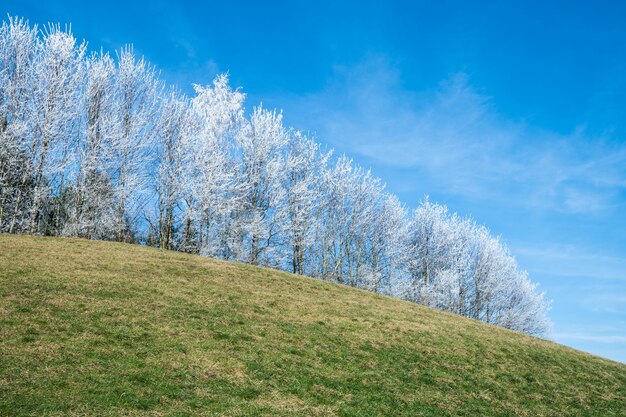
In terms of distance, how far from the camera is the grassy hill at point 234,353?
11727mm

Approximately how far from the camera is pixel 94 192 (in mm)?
33594

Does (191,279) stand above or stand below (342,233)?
below

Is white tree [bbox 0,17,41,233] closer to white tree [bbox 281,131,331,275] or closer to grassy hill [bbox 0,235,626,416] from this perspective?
grassy hill [bbox 0,235,626,416]

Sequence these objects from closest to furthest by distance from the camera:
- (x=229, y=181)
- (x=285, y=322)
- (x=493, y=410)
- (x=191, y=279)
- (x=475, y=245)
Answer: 1. (x=493, y=410)
2. (x=285, y=322)
3. (x=191, y=279)
4. (x=229, y=181)
5. (x=475, y=245)

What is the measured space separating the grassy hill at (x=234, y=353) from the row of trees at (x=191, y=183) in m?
7.75

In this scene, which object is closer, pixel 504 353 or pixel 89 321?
pixel 89 321

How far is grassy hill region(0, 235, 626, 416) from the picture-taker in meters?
11.7

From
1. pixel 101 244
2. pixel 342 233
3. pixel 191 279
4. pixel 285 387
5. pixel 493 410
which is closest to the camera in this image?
pixel 285 387

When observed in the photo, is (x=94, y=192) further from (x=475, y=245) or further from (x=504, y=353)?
(x=475, y=245)

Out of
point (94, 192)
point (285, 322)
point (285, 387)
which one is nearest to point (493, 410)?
point (285, 387)

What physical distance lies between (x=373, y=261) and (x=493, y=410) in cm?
3399

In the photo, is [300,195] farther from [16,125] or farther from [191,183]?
[16,125]

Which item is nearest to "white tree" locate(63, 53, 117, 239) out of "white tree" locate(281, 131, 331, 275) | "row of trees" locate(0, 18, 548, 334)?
"row of trees" locate(0, 18, 548, 334)

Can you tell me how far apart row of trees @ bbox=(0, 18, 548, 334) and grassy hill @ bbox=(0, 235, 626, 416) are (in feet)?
25.4
